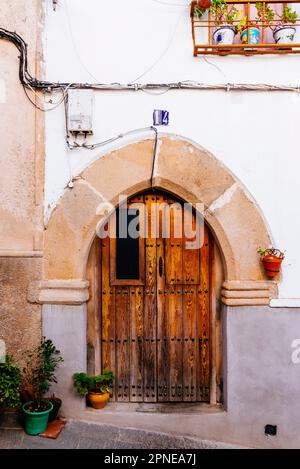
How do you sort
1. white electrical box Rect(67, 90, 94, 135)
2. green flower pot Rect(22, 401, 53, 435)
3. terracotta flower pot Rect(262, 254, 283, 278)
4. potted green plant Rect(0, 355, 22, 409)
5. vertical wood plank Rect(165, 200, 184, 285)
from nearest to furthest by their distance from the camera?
potted green plant Rect(0, 355, 22, 409) < green flower pot Rect(22, 401, 53, 435) < terracotta flower pot Rect(262, 254, 283, 278) < white electrical box Rect(67, 90, 94, 135) < vertical wood plank Rect(165, 200, 184, 285)

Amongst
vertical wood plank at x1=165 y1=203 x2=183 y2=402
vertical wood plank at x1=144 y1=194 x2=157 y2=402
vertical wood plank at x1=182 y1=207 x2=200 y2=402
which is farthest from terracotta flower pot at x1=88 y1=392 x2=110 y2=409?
vertical wood plank at x1=182 y1=207 x2=200 y2=402

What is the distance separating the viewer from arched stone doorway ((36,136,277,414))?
361 cm

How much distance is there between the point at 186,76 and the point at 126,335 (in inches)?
101

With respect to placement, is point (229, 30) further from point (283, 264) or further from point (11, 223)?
point (11, 223)

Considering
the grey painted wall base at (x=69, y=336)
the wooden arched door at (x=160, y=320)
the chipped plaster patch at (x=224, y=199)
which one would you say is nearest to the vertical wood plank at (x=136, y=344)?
the wooden arched door at (x=160, y=320)

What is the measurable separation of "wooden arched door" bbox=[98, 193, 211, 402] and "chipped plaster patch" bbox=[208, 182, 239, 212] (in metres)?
0.28

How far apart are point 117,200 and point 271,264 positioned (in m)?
1.52

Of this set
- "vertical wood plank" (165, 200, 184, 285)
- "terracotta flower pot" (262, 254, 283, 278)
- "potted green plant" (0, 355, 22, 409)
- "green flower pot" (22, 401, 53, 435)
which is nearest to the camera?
"potted green plant" (0, 355, 22, 409)

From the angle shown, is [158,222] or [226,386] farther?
[158,222]

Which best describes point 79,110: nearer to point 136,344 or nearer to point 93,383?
point 136,344

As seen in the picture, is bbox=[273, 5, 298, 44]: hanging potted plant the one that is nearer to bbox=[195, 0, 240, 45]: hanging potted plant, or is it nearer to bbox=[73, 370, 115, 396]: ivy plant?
bbox=[195, 0, 240, 45]: hanging potted plant

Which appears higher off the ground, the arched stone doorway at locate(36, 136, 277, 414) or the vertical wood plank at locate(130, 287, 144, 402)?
the arched stone doorway at locate(36, 136, 277, 414)

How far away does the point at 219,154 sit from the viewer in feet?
12.0
